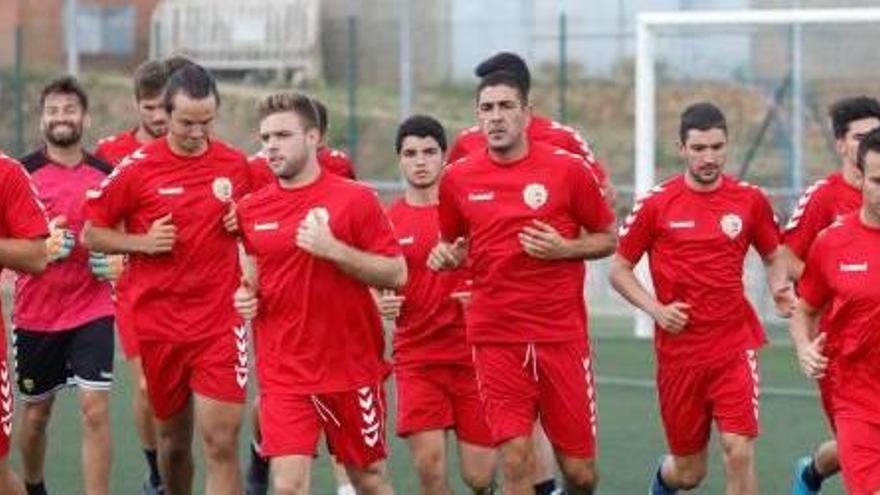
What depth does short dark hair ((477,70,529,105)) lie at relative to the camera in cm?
1113

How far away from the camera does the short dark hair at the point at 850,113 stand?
11.7 m

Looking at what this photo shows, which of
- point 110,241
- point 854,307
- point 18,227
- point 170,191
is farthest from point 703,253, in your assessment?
point 18,227

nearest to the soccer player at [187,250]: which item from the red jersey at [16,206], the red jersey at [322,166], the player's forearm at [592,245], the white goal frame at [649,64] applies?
the red jersey at [322,166]

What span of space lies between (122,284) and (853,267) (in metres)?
4.48

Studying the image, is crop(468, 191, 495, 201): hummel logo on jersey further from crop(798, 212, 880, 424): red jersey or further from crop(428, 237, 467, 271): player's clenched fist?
crop(798, 212, 880, 424): red jersey

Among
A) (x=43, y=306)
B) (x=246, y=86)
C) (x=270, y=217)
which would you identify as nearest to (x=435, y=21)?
(x=246, y=86)

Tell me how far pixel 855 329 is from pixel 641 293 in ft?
7.06

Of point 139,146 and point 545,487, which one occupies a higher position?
point 139,146

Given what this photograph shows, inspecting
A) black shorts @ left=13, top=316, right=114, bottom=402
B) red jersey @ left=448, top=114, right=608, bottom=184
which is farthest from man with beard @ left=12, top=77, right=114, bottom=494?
red jersey @ left=448, top=114, right=608, bottom=184

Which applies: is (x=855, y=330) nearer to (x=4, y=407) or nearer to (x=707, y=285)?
(x=707, y=285)

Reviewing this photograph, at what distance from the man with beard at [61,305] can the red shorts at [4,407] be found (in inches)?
85.6

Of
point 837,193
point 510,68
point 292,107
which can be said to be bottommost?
point 837,193

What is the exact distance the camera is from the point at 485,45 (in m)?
29.5

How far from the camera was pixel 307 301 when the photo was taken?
10359 millimetres
